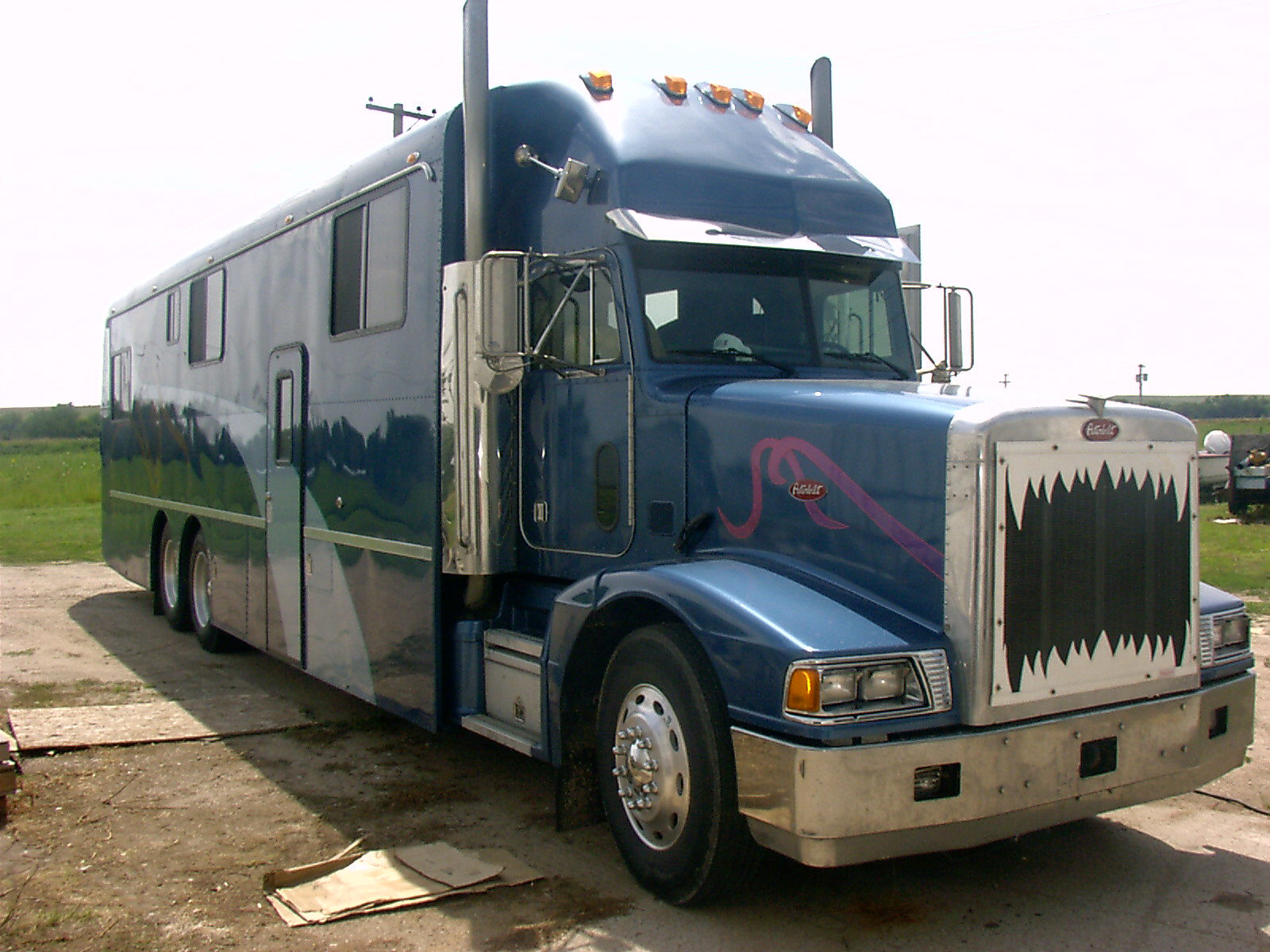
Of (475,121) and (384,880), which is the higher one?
(475,121)

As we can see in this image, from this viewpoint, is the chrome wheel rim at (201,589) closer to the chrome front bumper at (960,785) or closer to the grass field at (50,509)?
the chrome front bumper at (960,785)

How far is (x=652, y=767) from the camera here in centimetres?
458

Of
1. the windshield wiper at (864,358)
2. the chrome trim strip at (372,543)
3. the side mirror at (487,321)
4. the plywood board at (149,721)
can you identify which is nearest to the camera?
the side mirror at (487,321)

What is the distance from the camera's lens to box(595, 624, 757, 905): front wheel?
4.27 metres

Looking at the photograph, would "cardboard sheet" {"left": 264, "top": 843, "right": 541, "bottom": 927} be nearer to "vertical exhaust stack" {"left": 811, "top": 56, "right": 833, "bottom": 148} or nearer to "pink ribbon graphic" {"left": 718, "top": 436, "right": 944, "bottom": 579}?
"pink ribbon graphic" {"left": 718, "top": 436, "right": 944, "bottom": 579}

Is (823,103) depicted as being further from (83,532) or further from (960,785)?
(83,532)

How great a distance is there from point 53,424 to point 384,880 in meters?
89.2

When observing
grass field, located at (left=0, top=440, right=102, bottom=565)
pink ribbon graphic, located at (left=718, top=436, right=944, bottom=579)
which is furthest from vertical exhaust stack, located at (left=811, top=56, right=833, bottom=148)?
grass field, located at (left=0, top=440, right=102, bottom=565)

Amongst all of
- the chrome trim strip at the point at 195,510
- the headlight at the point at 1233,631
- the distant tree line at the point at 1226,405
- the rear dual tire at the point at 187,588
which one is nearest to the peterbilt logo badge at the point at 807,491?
the headlight at the point at 1233,631

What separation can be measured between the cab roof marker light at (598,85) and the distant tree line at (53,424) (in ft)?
255

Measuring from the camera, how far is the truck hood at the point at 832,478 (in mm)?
4254

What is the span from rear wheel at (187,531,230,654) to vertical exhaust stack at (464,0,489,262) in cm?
518

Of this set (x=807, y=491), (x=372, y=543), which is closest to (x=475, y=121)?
(x=372, y=543)

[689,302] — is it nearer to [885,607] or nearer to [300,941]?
[885,607]
